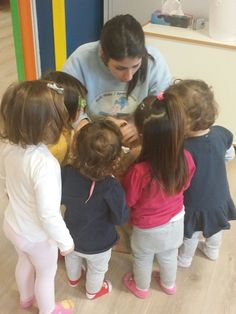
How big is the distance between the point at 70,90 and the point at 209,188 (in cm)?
59

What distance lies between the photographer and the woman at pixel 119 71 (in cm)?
131

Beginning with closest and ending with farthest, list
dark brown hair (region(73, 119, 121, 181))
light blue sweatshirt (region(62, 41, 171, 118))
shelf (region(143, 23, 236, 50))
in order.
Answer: dark brown hair (region(73, 119, 121, 181)) < light blue sweatshirt (region(62, 41, 171, 118)) < shelf (region(143, 23, 236, 50))

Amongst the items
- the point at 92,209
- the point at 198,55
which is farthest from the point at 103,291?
the point at 198,55

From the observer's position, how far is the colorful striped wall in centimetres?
218

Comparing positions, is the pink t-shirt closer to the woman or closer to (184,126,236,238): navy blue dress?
(184,126,236,238): navy blue dress

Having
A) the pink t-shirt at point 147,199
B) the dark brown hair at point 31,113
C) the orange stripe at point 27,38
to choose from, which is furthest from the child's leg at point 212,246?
the orange stripe at point 27,38

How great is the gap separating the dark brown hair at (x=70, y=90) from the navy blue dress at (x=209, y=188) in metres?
0.39

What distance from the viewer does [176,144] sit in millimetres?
1116

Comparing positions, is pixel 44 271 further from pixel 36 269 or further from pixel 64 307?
pixel 64 307

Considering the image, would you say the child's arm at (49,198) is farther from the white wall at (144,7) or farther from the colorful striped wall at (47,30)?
the white wall at (144,7)

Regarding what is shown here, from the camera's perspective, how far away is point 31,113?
3.18ft

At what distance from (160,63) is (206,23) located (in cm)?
88

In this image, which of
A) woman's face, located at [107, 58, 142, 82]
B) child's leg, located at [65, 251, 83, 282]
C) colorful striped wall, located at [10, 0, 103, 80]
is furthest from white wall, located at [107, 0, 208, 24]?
child's leg, located at [65, 251, 83, 282]

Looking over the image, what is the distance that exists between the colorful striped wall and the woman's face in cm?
92
